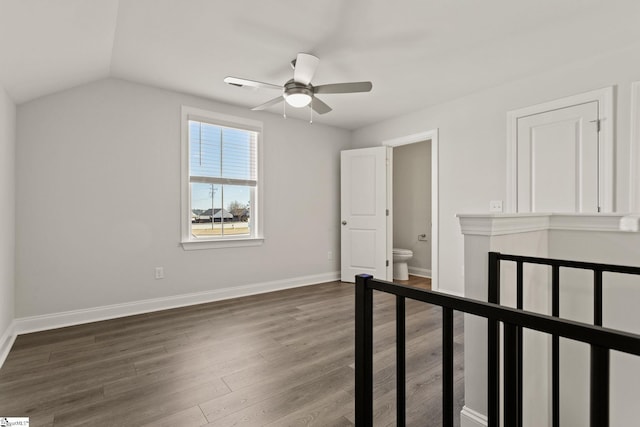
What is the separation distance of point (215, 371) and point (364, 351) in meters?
1.51

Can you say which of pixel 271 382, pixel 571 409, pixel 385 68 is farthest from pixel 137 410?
pixel 385 68

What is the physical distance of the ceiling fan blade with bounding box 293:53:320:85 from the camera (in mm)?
2514

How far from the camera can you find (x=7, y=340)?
2.51 meters

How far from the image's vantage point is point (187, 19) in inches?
89.7

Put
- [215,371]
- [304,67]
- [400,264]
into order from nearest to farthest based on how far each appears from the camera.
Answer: [215,371] → [304,67] → [400,264]

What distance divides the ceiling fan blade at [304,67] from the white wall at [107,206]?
62.6 inches

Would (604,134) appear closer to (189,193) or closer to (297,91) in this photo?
(297,91)

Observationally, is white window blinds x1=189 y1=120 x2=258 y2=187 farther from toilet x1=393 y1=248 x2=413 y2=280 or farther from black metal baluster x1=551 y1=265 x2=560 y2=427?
black metal baluster x1=551 y1=265 x2=560 y2=427

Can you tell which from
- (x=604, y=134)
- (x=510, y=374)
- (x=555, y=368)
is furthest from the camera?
(x=604, y=134)

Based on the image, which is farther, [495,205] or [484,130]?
[484,130]

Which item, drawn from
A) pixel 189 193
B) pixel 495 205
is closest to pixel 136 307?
pixel 189 193

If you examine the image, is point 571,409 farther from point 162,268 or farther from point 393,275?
point 162,268

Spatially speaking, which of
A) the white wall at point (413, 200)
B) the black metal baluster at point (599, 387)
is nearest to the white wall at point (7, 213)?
the black metal baluster at point (599, 387)

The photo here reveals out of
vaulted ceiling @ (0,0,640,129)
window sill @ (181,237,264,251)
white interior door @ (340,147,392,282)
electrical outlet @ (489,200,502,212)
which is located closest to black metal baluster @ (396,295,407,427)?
vaulted ceiling @ (0,0,640,129)
